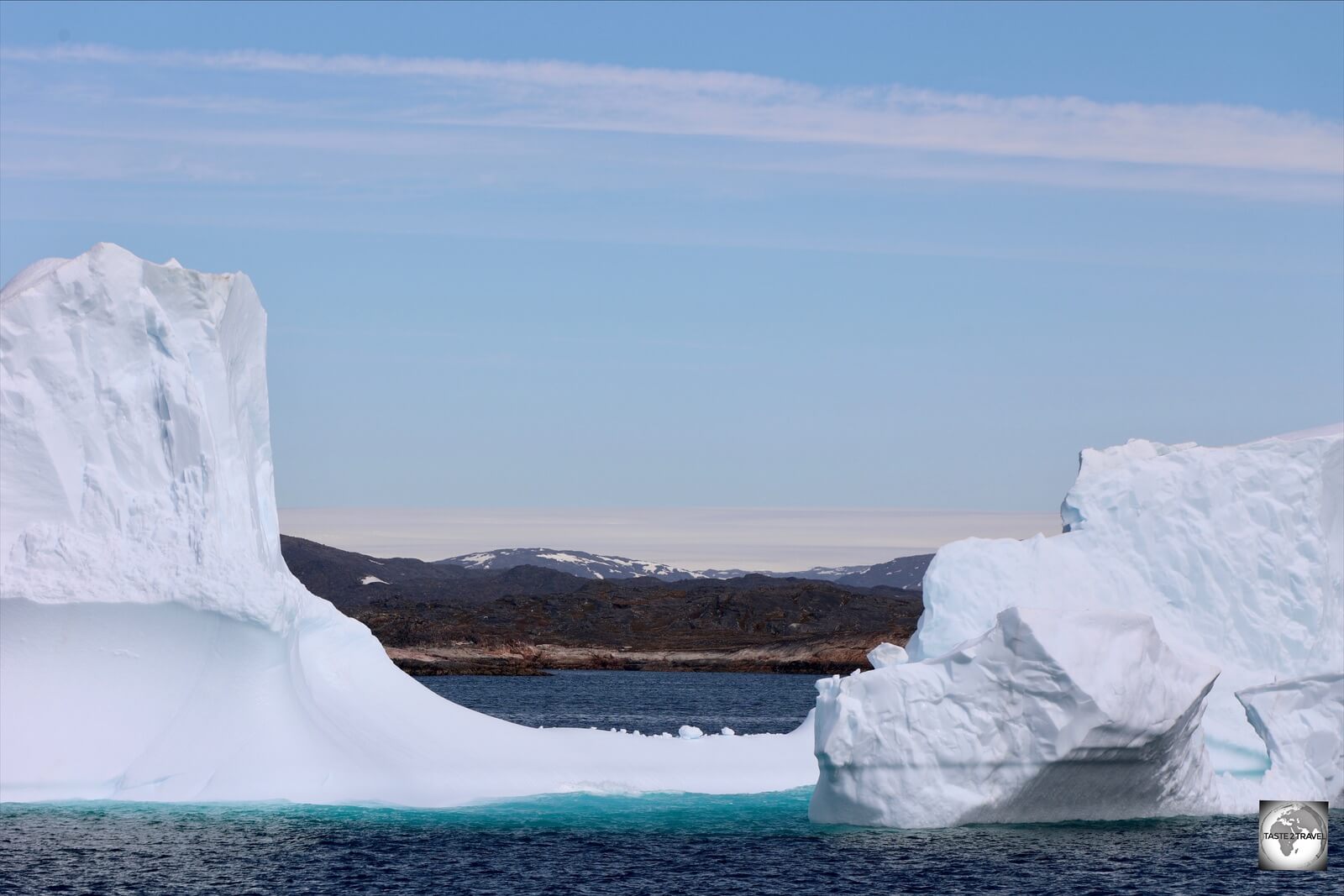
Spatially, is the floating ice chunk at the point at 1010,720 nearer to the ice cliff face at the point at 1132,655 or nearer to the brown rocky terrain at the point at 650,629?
the ice cliff face at the point at 1132,655

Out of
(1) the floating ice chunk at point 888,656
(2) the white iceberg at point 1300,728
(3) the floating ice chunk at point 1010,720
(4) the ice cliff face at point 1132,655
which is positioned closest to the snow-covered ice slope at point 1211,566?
(4) the ice cliff face at point 1132,655

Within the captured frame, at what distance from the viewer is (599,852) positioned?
77.4 ft

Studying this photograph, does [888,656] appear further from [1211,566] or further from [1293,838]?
[1293,838]

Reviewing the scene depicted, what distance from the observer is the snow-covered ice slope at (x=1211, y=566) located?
30.9m

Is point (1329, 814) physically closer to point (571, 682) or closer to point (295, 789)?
point (295, 789)

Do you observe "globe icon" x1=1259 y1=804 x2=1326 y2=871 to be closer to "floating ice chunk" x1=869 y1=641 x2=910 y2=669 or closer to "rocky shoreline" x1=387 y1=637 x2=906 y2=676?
"floating ice chunk" x1=869 y1=641 x2=910 y2=669

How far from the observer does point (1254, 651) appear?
31047 millimetres

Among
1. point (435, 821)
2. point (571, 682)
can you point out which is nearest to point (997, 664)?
point (435, 821)

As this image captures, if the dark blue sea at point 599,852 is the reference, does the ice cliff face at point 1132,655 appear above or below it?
above

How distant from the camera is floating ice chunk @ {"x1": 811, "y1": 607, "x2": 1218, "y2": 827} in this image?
2464cm

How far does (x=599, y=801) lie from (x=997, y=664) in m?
7.82

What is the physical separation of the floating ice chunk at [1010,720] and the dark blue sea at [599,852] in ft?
1.98

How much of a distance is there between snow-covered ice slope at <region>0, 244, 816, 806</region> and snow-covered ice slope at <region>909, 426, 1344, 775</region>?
10051mm

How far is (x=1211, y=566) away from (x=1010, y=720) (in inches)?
345
